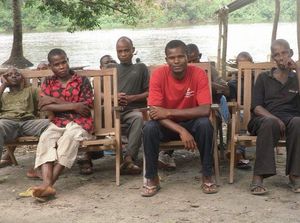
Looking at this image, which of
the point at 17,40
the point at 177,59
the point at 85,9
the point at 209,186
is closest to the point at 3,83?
the point at 177,59

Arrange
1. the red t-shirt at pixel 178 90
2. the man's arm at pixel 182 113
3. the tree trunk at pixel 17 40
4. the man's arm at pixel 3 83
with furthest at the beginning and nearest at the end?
the tree trunk at pixel 17 40
the man's arm at pixel 3 83
the red t-shirt at pixel 178 90
the man's arm at pixel 182 113

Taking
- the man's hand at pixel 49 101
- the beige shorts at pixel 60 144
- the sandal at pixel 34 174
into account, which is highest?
the man's hand at pixel 49 101

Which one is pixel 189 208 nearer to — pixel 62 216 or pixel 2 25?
pixel 62 216

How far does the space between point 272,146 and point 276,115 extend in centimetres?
47

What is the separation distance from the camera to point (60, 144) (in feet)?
15.6

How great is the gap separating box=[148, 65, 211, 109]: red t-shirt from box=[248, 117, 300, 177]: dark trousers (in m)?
0.62

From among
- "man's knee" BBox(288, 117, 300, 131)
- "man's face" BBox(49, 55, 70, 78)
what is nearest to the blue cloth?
"man's knee" BBox(288, 117, 300, 131)

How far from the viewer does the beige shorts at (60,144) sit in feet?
15.4

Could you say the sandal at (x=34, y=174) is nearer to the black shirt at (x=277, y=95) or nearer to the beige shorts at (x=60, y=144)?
the beige shorts at (x=60, y=144)

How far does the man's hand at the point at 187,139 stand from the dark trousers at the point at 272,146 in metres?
0.61

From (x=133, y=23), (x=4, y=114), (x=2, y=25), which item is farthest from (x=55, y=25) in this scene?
(x=4, y=114)

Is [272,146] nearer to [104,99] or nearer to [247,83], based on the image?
[247,83]

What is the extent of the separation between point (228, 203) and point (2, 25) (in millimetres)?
54653

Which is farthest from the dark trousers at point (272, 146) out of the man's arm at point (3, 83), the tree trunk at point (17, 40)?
the tree trunk at point (17, 40)
